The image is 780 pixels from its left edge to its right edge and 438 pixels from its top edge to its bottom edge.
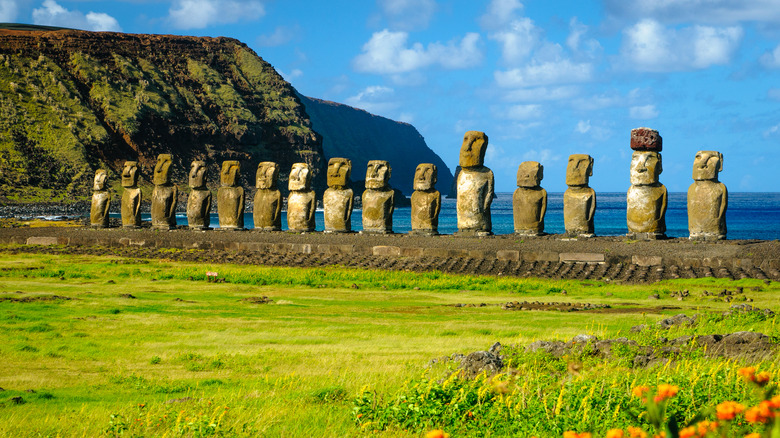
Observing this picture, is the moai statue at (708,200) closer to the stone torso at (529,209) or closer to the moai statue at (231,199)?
the stone torso at (529,209)

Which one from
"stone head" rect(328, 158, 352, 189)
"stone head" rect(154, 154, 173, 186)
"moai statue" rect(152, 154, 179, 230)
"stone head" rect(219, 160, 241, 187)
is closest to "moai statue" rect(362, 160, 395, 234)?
"stone head" rect(328, 158, 352, 189)

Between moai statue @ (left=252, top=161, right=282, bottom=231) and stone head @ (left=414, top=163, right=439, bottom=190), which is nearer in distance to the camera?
stone head @ (left=414, top=163, right=439, bottom=190)

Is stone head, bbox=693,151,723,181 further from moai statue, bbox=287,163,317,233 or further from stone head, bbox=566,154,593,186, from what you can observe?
moai statue, bbox=287,163,317,233

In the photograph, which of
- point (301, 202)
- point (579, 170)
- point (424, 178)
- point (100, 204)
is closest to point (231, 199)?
point (301, 202)

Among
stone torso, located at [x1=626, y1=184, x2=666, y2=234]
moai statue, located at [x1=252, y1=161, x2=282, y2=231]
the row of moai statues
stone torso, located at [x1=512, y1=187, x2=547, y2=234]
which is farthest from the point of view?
moai statue, located at [x1=252, y1=161, x2=282, y2=231]

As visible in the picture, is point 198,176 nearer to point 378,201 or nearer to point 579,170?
point 378,201

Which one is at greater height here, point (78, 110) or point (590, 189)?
point (78, 110)

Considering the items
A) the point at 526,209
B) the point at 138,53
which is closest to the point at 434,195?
the point at 526,209

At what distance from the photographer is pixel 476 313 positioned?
13406 millimetres

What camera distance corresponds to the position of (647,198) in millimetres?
22578

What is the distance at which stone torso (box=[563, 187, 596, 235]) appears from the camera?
23609mm

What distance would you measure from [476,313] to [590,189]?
11.6 metres

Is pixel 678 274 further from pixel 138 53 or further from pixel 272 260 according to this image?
pixel 138 53

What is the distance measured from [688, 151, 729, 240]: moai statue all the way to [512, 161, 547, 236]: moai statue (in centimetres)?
446
